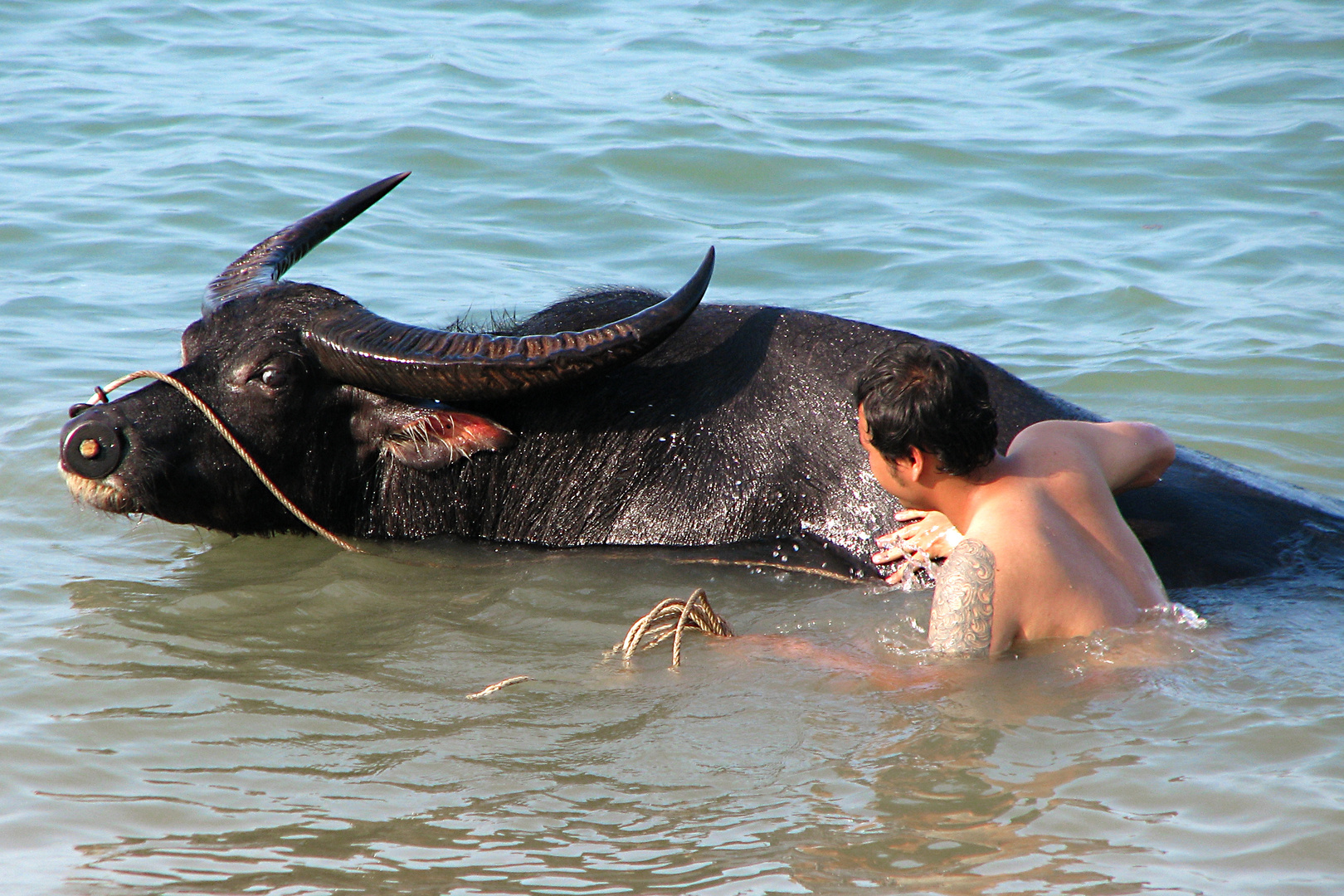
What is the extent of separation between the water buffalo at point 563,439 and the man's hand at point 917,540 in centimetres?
10

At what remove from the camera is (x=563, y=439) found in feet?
14.8

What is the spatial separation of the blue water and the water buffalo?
0.19 m

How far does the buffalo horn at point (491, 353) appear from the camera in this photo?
161 inches

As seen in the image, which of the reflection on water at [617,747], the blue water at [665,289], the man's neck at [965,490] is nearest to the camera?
the reflection on water at [617,747]

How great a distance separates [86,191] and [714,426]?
5939mm

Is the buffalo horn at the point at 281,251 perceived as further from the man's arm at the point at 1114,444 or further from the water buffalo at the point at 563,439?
the man's arm at the point at 1114,444

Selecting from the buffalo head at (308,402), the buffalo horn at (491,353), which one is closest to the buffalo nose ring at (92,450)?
the buffalo head at (308,402)

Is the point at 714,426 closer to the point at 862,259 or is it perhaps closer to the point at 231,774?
the point at 231,774

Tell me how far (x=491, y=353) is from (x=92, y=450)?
4.19ft

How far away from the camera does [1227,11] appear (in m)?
13.2

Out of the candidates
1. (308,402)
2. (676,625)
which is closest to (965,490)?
(676,625)

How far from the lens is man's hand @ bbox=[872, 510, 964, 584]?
396 cm

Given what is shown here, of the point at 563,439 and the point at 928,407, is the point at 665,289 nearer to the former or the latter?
the point at 563,439

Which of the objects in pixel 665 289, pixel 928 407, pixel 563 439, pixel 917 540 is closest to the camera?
pixel 928 407
